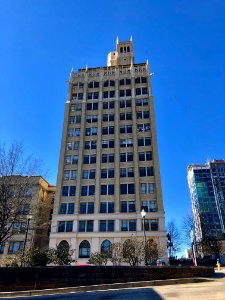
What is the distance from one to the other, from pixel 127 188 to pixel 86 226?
376 inches

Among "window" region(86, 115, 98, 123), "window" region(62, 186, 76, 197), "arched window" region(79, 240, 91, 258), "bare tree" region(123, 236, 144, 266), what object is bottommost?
"bare tree" region(123, 236, 144, 266)

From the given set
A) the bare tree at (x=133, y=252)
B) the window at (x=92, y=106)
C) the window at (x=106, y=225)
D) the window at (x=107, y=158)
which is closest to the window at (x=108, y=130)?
the window at (x=107, y=158)

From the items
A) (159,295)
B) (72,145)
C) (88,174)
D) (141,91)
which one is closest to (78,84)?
(141,91)

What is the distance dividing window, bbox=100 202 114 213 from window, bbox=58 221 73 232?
5.72 m

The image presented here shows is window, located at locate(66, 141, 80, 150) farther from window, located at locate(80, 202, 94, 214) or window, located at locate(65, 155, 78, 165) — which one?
window, located at locate(80, 202, 94, 214)

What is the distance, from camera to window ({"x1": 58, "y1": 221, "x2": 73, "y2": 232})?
45719 mm

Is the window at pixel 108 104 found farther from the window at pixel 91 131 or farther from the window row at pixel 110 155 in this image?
the window row at pixel 110 155

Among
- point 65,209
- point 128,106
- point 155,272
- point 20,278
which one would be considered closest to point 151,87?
point 128,106

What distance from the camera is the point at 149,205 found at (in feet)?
152

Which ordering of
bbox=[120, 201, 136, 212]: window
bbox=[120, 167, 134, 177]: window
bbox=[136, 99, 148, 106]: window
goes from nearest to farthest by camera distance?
bbox=[120, 201, 136, 212]: window < bbox=[120, 167, 134, 177]: window < bbox=[136, 99, 148, 106]: window

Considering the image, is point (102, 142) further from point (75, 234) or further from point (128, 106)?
point (75, 234)

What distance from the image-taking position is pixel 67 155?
174 feet

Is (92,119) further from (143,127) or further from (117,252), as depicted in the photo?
(117,252)

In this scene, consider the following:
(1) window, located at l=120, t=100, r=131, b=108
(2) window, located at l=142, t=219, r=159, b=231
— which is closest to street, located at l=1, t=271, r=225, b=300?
(2) window, located at l=142, t=219, r=159, b=231
